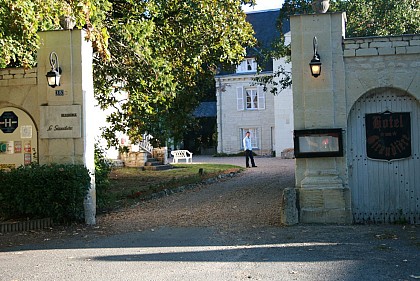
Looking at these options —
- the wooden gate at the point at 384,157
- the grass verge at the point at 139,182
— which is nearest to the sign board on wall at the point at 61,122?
the grass verge at the point at 139,182

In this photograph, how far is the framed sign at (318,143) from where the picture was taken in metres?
10.2

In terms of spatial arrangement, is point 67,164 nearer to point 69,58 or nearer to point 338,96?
point 69,58

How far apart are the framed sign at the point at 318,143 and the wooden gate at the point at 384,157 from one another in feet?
1.17

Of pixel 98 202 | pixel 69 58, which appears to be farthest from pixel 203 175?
pixel 69 58

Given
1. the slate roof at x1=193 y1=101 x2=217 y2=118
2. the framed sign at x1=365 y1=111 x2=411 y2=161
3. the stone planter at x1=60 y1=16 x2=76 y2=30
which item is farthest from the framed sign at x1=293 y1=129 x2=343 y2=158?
the slate roof at x1=193 y1=101 x2=217 y2=118

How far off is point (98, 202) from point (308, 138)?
4.69 metres

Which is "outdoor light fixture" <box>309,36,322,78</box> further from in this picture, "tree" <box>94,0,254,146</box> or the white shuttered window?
the white shuttered window

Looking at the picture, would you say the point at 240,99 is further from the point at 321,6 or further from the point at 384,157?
the point at 384,157

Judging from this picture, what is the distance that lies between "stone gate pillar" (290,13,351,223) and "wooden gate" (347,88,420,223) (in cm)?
37

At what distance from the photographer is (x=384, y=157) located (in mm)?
10336

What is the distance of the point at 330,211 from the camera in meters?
10.1

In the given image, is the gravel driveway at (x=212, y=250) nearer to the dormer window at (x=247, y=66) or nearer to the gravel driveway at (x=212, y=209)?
the gravel driveway at (x=212, y=209)

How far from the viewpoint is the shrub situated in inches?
411

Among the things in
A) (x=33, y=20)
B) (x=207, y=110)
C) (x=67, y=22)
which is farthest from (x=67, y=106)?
(x=207, y=110)
